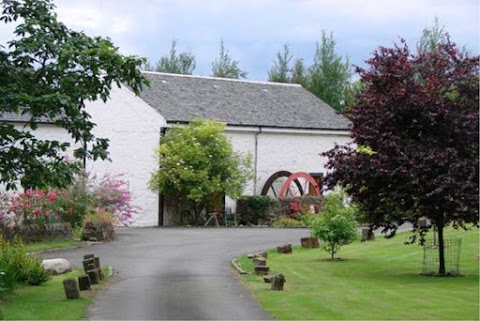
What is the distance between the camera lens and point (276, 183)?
1716 inches

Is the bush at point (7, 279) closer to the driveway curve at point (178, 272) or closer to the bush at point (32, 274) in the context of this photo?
the bush at point (32, 274)

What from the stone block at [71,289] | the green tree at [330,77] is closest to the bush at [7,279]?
the stone block at [71,289]

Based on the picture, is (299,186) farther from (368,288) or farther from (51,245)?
(368,288)

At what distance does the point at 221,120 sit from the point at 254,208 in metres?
4.74

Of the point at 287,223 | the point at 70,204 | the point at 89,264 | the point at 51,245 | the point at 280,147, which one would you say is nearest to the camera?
the point at 89,264

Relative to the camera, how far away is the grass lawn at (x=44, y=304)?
43.7 feet

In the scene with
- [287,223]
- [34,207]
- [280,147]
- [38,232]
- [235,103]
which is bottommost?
[38,232]

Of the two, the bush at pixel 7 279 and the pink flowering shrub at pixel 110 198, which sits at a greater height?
the pink flowering shrub at pixel 110 198

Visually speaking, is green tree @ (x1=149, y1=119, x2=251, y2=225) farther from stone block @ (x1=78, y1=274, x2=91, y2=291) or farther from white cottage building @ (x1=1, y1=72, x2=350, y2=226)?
stone block @ (x1=78, y1=274, x2=91, y2=291)

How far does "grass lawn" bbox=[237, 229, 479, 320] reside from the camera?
13445 mm

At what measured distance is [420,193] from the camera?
18.1 meters

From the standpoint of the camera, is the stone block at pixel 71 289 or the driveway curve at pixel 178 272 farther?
the stone block at pixel 71 289

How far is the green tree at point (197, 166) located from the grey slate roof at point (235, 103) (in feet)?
5.85

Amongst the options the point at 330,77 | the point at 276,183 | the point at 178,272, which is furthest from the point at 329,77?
the point at 178,272
